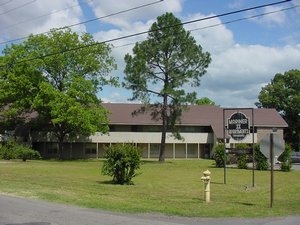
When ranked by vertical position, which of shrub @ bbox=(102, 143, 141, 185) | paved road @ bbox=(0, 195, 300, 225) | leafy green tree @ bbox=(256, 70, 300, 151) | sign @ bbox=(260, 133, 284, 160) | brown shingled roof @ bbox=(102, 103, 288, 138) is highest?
leafy green tree @ bbox=(256, 70, 300, 151)

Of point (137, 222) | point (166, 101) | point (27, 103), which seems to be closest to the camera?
point (137, 222)

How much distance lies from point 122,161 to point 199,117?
48.6m

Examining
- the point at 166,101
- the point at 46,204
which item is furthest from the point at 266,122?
the point at 46,204

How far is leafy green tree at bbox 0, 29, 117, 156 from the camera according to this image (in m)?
53.3

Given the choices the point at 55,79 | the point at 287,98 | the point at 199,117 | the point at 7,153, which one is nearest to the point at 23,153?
the point at 7,153

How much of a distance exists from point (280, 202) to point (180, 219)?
20.0 feet

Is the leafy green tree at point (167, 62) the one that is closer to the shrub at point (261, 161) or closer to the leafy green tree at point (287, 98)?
the shrub at point (261, 161)

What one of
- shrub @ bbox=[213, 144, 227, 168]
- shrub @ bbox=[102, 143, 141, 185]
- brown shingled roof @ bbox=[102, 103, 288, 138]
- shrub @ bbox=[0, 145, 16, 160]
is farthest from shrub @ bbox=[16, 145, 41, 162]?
shrub @ bbox=[102, 143, 141, 185]

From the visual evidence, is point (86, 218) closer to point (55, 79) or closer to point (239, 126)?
point (239, 126)

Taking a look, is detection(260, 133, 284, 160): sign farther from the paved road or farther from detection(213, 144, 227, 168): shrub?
detection(213, 144, 227, 168): shrub

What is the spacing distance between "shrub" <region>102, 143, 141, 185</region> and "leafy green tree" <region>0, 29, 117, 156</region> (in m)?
29.8

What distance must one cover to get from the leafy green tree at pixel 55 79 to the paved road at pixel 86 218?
39325 millimetres

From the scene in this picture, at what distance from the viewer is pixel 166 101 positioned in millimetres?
51219

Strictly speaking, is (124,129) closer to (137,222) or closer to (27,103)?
(27,103)
